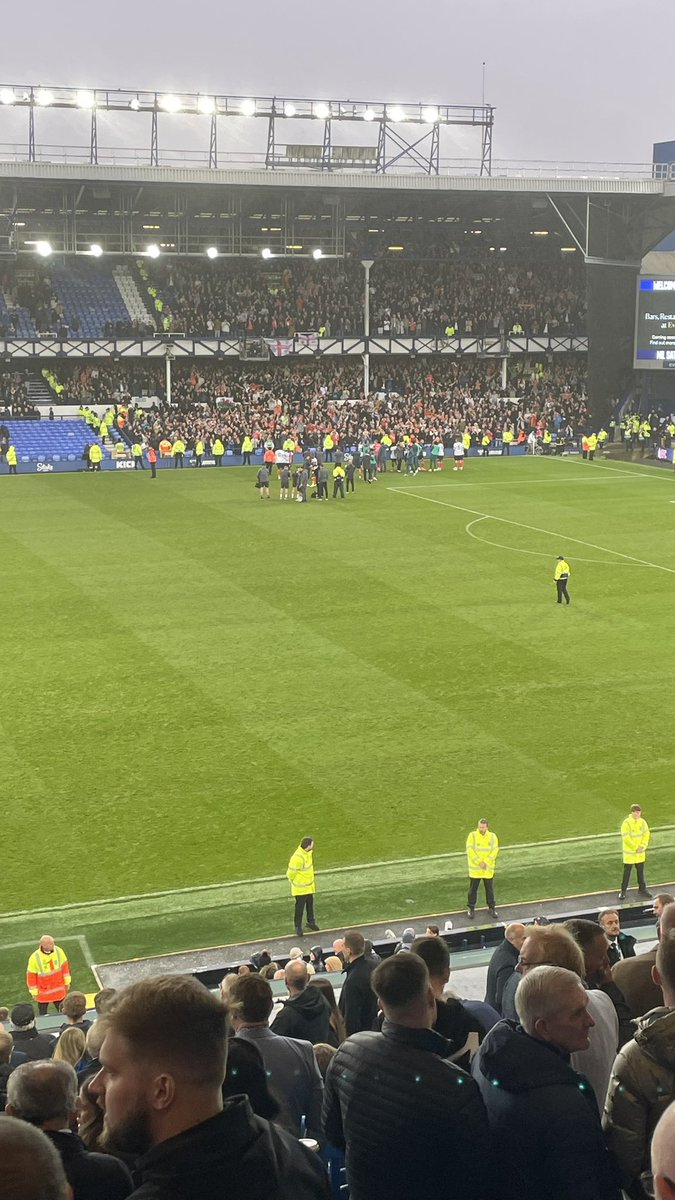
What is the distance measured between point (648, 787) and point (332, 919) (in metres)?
5.70

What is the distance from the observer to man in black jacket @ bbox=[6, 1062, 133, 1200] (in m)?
3.80

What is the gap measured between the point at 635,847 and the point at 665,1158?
1314 cm

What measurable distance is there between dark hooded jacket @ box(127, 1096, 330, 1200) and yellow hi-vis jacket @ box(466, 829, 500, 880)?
1163 centimetres

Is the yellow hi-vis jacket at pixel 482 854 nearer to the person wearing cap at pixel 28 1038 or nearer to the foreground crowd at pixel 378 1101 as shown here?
the person wearing cap at pixel 28 1038

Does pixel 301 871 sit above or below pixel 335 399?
below

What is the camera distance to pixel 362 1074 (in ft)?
15.0

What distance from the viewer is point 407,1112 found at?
442 cm

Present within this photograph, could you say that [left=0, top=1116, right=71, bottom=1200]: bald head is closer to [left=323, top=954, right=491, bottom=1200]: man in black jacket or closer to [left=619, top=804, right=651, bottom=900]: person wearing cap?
[left=323, top=954, right=491, bottom=1200]: man in black jacket

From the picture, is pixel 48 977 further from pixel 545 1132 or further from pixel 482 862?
pixel 545 1132

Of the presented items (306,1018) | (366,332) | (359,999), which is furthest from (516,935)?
(366,332)

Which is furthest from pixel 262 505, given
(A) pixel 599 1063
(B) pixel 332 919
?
(A) pixel 599 1063

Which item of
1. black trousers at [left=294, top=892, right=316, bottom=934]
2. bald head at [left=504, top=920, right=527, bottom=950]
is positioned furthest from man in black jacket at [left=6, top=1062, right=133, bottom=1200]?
black trousers at [left=294, top=892, right=316, bottom=934]

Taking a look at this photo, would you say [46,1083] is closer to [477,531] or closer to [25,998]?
[25,998]

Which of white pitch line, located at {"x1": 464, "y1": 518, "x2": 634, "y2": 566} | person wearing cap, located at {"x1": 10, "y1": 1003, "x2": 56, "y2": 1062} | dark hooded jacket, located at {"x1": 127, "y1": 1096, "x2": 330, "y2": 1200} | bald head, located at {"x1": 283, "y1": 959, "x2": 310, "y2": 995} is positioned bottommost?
person wearing cap, located at {"x1": 10, "y1": 1003, "x2": 56, "y2": 1062}
